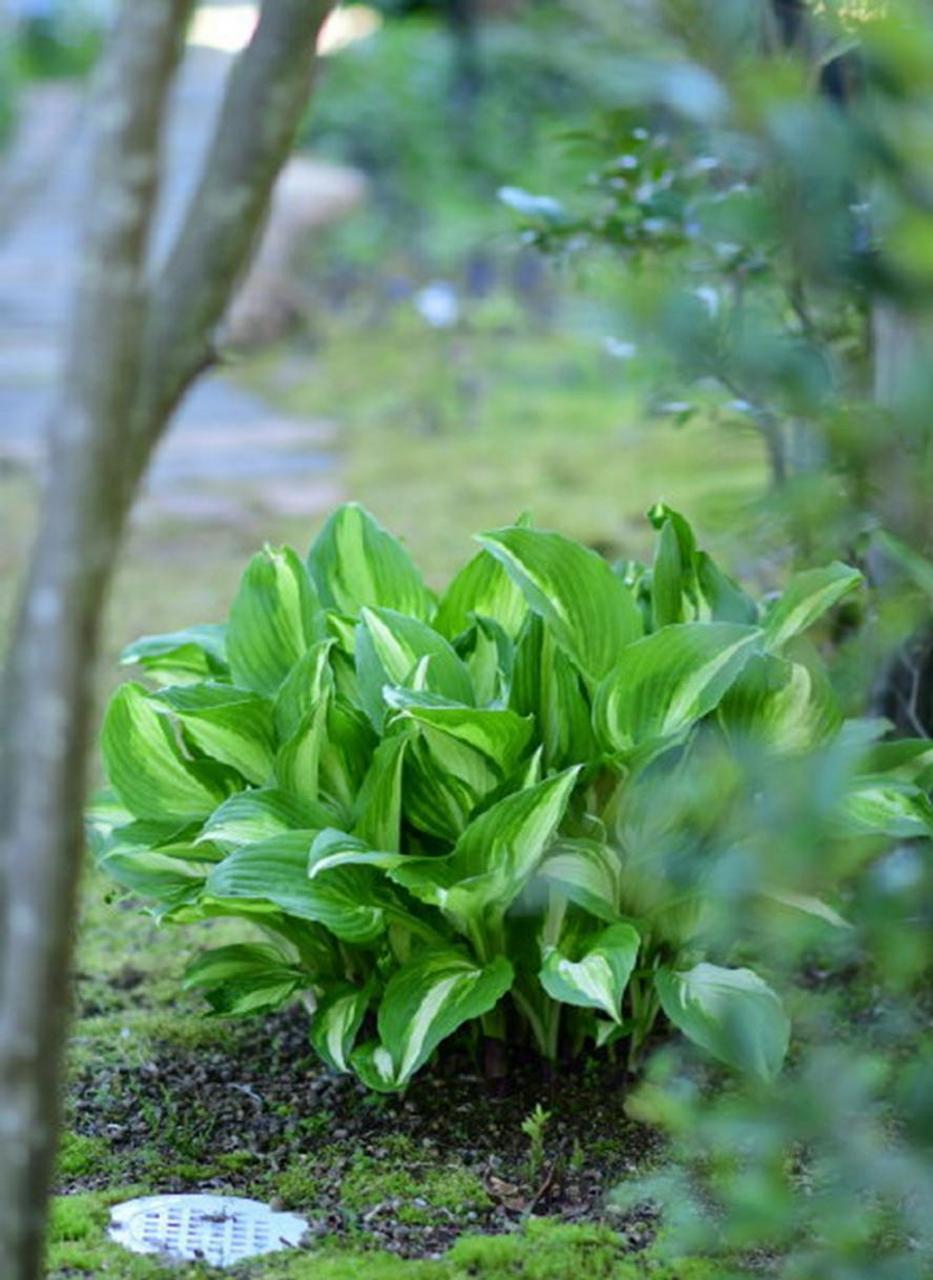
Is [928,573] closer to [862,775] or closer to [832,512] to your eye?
[832,512]

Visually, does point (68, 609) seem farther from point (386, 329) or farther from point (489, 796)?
point (386, 329)

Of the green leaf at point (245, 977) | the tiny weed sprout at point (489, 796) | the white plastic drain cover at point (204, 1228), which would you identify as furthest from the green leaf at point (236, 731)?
the white plastic drain cover at point (204, 1228)

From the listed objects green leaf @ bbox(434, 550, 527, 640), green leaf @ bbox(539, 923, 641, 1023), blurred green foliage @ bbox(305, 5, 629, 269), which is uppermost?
blurred green foliage @ bbox(305, 5, 629, 269)

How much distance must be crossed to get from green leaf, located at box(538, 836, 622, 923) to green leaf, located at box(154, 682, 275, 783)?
448mm

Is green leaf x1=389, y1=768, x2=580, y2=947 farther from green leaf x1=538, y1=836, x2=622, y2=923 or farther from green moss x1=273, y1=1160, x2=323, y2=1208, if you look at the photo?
green moss x1=273, y1=1160, x2=323, y2=1208

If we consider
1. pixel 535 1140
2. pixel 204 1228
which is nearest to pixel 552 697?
pixel 535 1140

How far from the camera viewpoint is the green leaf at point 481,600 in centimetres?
286

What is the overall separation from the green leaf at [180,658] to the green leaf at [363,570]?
193 mm

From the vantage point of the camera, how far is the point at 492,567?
2850 mm

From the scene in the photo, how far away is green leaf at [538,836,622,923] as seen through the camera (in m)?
2.49

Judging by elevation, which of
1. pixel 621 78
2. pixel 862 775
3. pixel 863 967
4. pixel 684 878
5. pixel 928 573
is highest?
pixel 621 78

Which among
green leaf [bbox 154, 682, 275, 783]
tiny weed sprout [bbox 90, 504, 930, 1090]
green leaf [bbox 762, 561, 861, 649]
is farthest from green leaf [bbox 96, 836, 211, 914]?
green leaf [bbox 762, 561, 861, 649]

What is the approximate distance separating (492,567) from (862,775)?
61 cm

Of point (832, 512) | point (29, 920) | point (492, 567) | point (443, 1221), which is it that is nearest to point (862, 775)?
point (492, 567)
